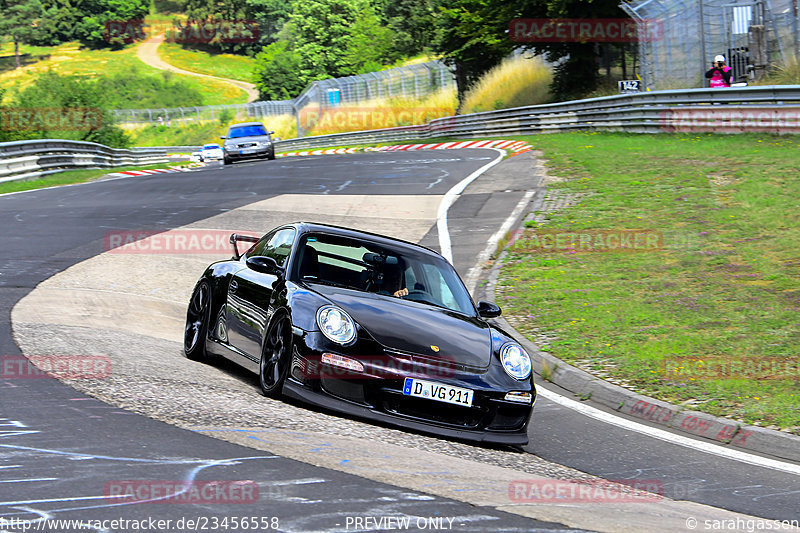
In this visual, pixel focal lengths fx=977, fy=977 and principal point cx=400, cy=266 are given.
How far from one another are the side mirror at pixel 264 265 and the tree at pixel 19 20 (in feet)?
451

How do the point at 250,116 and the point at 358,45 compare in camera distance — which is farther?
the point at 358,45

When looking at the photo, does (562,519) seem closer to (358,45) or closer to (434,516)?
(434,516)

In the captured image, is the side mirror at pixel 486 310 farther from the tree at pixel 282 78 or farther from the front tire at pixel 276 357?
the tree at pixel 282 78

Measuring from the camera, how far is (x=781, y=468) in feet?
21.4

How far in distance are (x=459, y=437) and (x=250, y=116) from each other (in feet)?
264

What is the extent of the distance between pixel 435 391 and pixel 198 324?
310 cm

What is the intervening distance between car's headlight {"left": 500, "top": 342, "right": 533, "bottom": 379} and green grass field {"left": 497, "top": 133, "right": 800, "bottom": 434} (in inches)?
63.6

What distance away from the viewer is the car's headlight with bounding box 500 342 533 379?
278 inches

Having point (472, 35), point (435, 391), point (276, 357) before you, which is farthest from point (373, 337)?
point (472, 35)

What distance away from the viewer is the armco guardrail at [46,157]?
27.3 m

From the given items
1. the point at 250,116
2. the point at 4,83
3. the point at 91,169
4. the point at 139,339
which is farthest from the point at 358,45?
the point at 139,339

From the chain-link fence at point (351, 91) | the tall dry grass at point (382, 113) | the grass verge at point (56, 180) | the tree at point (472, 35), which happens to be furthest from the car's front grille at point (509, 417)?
the chain-link fence at point (351, 91)

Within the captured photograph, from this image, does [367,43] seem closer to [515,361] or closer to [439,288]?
[439,288]

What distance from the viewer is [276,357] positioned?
7117mm
